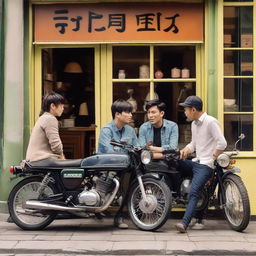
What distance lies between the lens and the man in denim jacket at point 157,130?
31.2ft

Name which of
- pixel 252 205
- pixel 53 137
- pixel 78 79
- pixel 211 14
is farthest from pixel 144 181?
pixel 78 79

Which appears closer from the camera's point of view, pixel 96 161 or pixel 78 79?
pixel 96 161

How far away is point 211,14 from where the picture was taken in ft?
32.8

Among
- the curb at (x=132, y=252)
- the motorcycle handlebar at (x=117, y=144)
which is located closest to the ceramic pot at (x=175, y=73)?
the motorcycle handlebar at (x=117, y=144)

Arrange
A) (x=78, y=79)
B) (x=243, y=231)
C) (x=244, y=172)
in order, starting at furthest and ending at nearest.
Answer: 1. (x=78, y=79)
2. (x=244, y=172)
3. (x=243, y=231)

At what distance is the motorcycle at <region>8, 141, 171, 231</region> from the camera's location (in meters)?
8.88

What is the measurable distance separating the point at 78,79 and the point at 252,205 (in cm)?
510

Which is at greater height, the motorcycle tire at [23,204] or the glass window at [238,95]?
the glass window at [238,95]

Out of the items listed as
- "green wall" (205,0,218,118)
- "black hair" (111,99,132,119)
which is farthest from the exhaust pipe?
"green wall" (205,0,218,118)

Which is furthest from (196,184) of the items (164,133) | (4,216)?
(4,216)

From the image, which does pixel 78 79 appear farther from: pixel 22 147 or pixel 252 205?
pixel 252 205

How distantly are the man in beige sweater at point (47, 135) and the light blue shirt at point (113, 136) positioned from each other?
598 millimetres

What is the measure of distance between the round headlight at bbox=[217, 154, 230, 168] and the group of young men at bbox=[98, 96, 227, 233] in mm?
56

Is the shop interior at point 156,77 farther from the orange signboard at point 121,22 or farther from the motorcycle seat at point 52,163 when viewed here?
the motorcycle seat at point 52,163
